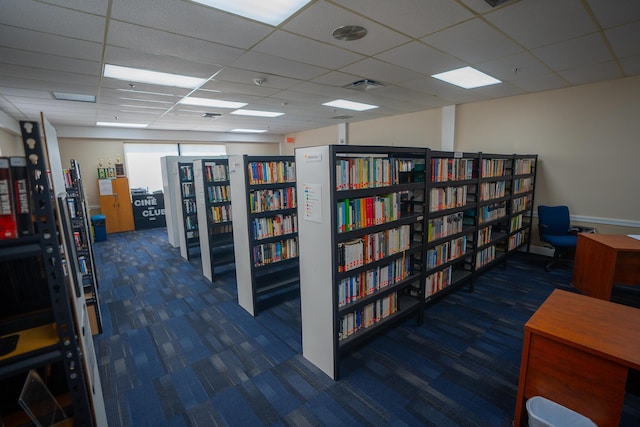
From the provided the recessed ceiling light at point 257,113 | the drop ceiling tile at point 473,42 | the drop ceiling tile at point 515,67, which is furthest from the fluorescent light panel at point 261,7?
the recessed ceiling light at point 257,113

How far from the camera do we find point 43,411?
1048 millimetres

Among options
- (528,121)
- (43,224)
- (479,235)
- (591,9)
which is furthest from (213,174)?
(528,121)

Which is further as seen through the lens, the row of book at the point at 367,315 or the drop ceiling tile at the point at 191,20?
the row of book at the point at 367,315

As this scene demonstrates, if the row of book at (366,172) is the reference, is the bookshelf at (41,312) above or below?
below

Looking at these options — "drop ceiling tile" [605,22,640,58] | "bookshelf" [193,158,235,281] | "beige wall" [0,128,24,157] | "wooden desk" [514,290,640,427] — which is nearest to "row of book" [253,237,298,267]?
"bookshelf" [193,158,235,281]

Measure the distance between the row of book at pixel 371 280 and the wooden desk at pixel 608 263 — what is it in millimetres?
2262

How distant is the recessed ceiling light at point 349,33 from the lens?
238 cm

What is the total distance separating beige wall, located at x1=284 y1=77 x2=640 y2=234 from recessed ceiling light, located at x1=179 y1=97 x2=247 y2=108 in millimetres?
4288

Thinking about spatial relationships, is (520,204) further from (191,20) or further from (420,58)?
(191,20)

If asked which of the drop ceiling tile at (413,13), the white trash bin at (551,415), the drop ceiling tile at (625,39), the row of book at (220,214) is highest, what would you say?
the drop ceiling tile at (413,13)

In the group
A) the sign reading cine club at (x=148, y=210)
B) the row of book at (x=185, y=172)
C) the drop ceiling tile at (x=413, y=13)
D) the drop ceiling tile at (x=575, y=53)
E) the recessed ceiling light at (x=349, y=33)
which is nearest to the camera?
the drop ceiling tile at (x=413, y=13)

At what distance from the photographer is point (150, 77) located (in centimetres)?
357

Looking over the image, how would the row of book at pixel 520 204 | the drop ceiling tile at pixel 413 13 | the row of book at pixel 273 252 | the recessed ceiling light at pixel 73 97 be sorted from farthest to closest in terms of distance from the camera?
the row of book at pixel 520 204 → the recessed ceiling light at pixel 73 97 → the row of book at pixel 273 252 → the drop ceiling tile at pixel 413 13

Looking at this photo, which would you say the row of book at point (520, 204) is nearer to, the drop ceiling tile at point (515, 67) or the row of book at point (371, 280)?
→ the drop ceiling tile at point (515, 67)
